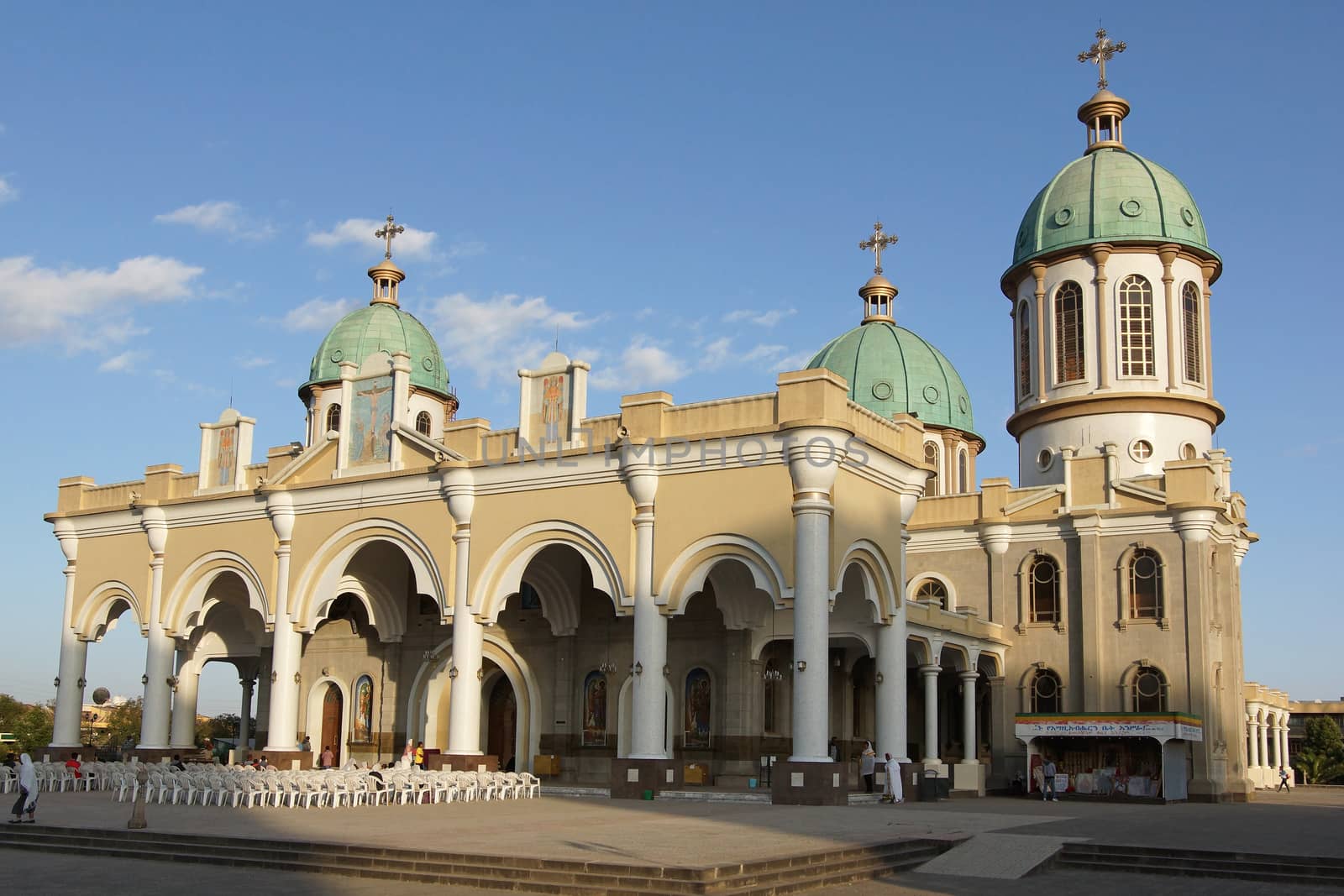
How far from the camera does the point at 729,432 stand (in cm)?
2533

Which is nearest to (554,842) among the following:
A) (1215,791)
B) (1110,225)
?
(1215,791)

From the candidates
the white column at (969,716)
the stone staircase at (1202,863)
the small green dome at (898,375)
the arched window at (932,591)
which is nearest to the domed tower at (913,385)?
the small green dome at (898,375)

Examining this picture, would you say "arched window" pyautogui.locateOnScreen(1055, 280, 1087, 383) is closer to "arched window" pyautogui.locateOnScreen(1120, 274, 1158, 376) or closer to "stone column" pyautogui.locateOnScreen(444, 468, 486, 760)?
"arched window" pyautogui.locateOnScreen(1120, 274, 1158, 376)

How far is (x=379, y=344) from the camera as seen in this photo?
46844 millimetres

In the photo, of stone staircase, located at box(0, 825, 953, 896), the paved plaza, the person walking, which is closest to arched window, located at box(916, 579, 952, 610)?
the person walking

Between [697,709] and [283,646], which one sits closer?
[697,709]

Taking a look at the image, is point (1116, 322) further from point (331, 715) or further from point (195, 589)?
point (195, 589)

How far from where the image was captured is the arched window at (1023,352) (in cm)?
3991

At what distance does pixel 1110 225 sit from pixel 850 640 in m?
15.9

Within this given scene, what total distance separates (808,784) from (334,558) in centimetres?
1304

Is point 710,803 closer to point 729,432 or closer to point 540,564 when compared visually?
point 729,432

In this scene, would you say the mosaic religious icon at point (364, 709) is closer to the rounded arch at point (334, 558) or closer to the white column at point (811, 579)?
the rounded arch at point (334, 558)

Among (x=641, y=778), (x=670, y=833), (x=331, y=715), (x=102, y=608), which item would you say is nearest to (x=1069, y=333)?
(x=641, y=778)

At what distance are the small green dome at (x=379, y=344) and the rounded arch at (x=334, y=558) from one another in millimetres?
16143
